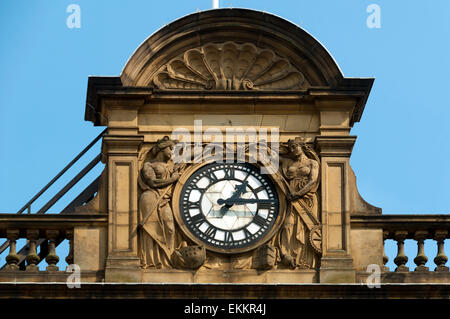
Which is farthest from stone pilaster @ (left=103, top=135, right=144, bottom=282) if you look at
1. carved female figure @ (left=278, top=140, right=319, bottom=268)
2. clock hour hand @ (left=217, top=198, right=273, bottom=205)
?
carved female figure @ (left=278, top=140, right=319, bottom=268)

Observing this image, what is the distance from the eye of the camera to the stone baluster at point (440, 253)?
116 feet

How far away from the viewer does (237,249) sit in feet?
116

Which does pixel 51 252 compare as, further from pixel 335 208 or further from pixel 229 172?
pixel 335 208

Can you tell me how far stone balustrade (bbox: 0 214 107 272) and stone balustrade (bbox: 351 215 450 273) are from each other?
4.39 meters

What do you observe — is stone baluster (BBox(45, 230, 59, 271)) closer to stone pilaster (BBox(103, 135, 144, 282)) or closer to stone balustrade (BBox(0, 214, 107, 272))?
stone balustrade (BBox(0, 214, 107, 272))

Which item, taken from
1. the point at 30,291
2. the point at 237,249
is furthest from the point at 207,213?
the point at 30,291

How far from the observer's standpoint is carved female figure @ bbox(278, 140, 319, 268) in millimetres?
35438

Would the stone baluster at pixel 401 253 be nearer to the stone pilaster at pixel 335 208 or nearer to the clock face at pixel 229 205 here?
the stone pilaster at pixel 335 208

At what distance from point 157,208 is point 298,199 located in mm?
2309

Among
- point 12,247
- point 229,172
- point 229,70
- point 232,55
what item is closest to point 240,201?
point 229,172

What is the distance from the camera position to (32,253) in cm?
3534

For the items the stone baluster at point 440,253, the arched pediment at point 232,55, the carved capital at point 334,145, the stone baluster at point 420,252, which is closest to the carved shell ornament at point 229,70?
the arched pediment at point 232,55

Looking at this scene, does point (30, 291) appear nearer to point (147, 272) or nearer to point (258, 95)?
point (147, 272)

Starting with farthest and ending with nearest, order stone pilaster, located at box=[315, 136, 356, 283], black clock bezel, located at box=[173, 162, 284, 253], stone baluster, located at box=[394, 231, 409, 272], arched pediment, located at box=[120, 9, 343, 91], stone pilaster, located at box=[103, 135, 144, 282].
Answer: arched pediment, located at box=[120, 9, 343, 91]
black clock bezel, located at box=[173, 162, 284, 253]
stone baluster, located at box=[394, 231, 409, 272]
stone pilaster, located at box=[315, 136, 356, 283]
stone pilaster, located at box=[103, 135, 144, 282]
